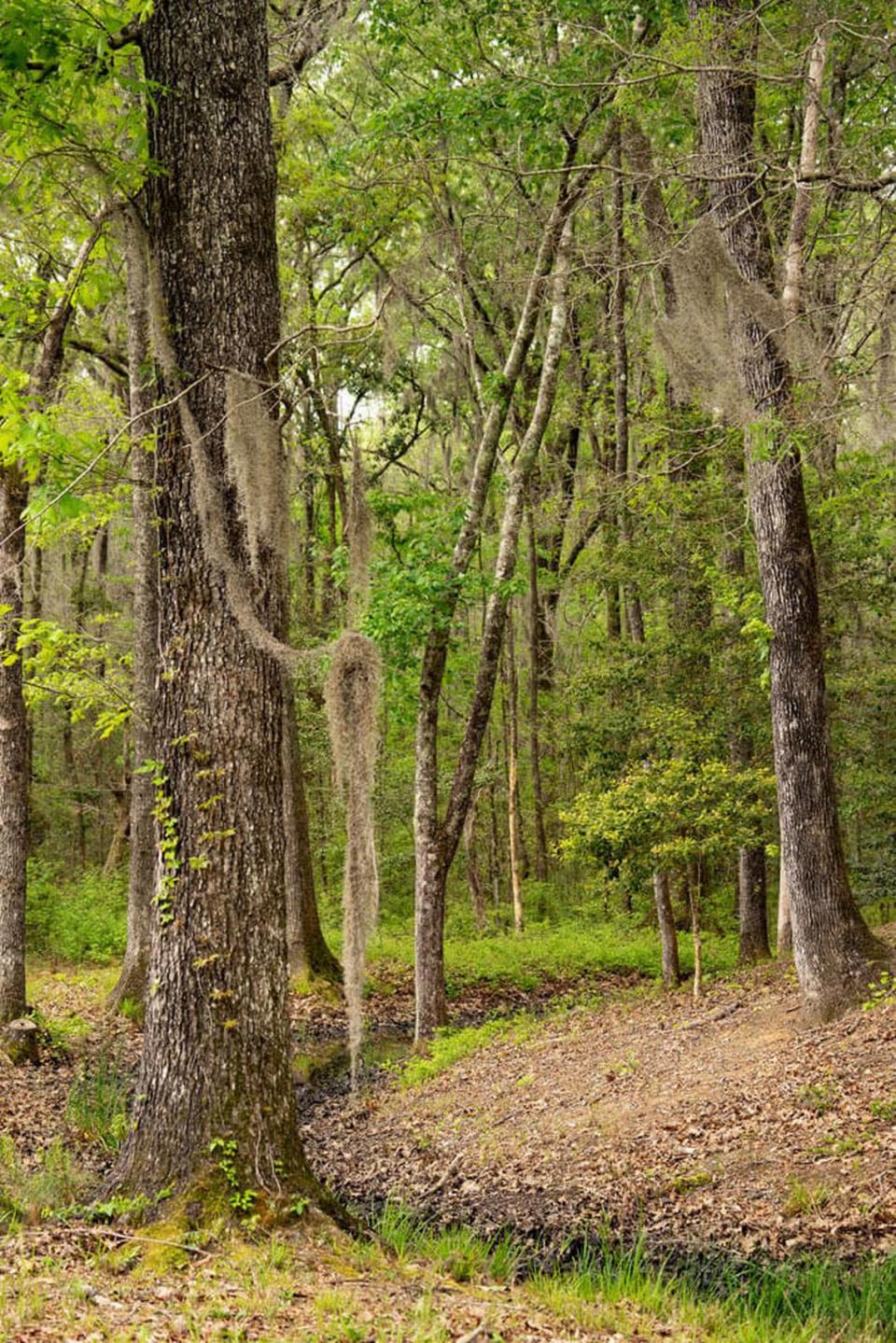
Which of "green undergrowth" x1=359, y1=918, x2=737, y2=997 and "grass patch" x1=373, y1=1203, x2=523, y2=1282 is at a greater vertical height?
"grass patch" x1=373, y1=1203, x2=523, y2=1282

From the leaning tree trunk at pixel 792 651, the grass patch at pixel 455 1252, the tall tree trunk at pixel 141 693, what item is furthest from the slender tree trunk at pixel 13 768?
the leaning tree trunk at pixel 792 651

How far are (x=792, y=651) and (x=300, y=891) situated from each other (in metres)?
7.50

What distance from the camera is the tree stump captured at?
29.9 feet

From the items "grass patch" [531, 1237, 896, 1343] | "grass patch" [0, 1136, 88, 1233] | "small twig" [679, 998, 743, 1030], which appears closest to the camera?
"grass patch" [531, 1237, 896, 1343]

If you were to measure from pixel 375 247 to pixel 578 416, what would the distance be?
6059 millimetres

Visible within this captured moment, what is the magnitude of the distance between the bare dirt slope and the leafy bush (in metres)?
7.39

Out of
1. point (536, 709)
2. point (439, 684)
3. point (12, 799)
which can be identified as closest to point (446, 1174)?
point (12, 799)

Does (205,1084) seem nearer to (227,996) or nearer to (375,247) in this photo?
(227,996)

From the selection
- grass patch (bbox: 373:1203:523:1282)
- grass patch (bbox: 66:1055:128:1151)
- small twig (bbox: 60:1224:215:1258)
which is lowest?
grass patch (bbox: 373:1203:523:1282)

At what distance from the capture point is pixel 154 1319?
361 cm

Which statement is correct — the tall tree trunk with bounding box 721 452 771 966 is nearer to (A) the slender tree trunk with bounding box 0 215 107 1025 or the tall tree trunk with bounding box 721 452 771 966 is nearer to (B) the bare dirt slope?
(B) the bare dirt slope

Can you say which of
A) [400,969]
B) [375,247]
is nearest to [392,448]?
[375,247]

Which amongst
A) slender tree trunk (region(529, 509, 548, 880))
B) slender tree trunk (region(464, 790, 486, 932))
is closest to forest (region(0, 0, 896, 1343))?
slender tree trunk (region(464, 790, 486, 932))

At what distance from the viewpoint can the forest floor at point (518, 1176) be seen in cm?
387
